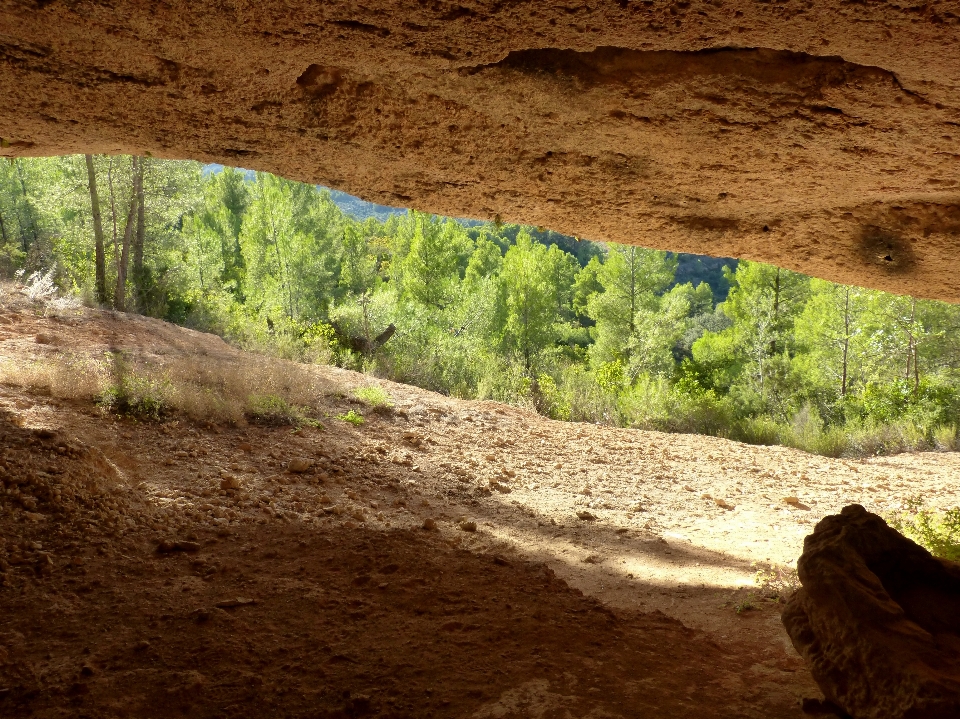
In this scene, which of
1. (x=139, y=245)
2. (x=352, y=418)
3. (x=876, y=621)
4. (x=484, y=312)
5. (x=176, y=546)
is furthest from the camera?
(x=484, y=312)

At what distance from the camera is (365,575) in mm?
3484

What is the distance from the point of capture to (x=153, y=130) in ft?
11.6

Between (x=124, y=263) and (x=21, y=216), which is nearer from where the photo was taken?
(x=124, y=263)

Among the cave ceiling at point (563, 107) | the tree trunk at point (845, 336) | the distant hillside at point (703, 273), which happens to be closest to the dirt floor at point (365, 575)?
the cave ceiling at point (563, 107)

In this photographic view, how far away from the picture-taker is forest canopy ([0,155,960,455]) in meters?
12.5

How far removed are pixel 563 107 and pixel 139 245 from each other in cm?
1520

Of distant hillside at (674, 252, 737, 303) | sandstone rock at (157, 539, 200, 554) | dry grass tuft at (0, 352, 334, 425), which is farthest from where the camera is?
distant hillside at (674, 252, 737, 303)

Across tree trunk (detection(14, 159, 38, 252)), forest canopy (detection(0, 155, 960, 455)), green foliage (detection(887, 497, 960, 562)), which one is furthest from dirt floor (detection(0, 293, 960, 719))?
tree trunk (detection(14, 159, 38, 252))

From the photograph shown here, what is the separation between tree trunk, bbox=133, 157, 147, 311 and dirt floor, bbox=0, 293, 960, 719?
8.66 meters

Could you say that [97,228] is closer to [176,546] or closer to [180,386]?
[180,386]

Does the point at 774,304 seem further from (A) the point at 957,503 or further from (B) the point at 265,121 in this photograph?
(B) the point at 265,121

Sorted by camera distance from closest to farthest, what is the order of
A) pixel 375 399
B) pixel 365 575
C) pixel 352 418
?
pixel 365 575 → pixel 352 418 → pixel 375 399

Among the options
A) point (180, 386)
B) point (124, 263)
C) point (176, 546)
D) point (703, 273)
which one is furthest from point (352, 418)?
point (703, 273)

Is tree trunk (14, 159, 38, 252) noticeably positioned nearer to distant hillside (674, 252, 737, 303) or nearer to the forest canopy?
the forest canopy
